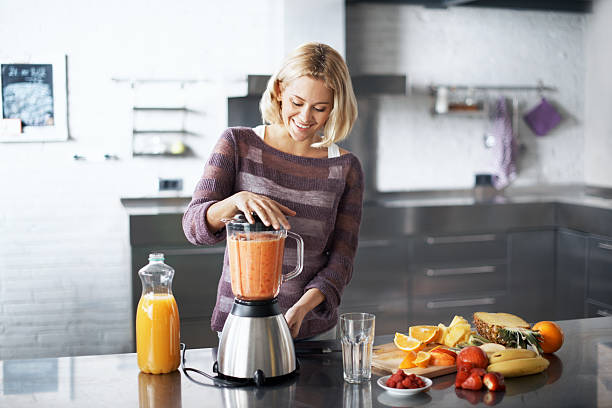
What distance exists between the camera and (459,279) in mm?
3988

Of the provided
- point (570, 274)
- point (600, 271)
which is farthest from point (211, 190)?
point (570, 274)

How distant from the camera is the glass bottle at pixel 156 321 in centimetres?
147

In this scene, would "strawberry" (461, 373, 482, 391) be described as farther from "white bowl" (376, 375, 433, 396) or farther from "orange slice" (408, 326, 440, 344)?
"orange slice" (408, 326, 440, 344)

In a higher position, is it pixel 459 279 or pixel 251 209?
pixel 251 209

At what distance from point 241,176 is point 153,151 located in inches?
97.8

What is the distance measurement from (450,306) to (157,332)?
2.78 metres

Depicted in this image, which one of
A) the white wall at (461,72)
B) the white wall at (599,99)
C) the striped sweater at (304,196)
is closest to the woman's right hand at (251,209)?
the striped sweater at (304,196)

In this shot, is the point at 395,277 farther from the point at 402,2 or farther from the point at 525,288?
the point at 402,2

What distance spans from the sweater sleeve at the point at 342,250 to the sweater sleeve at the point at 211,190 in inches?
11.5

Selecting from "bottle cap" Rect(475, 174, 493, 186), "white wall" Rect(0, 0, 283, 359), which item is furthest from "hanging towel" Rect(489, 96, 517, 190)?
"white wall" Rect(0, 0, 283, 359)

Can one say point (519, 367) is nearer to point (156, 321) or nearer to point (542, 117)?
point (156, 321)

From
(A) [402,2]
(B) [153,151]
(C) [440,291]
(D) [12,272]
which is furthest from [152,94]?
(C) [440,291]

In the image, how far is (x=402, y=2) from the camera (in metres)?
4.53

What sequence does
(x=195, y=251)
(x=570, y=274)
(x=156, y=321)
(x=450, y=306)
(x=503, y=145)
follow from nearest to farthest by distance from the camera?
(x=156, y=321) < (x=195, y=251) < (x=450, y=306) < (x=570, y=274) < (x=503, y=145)
